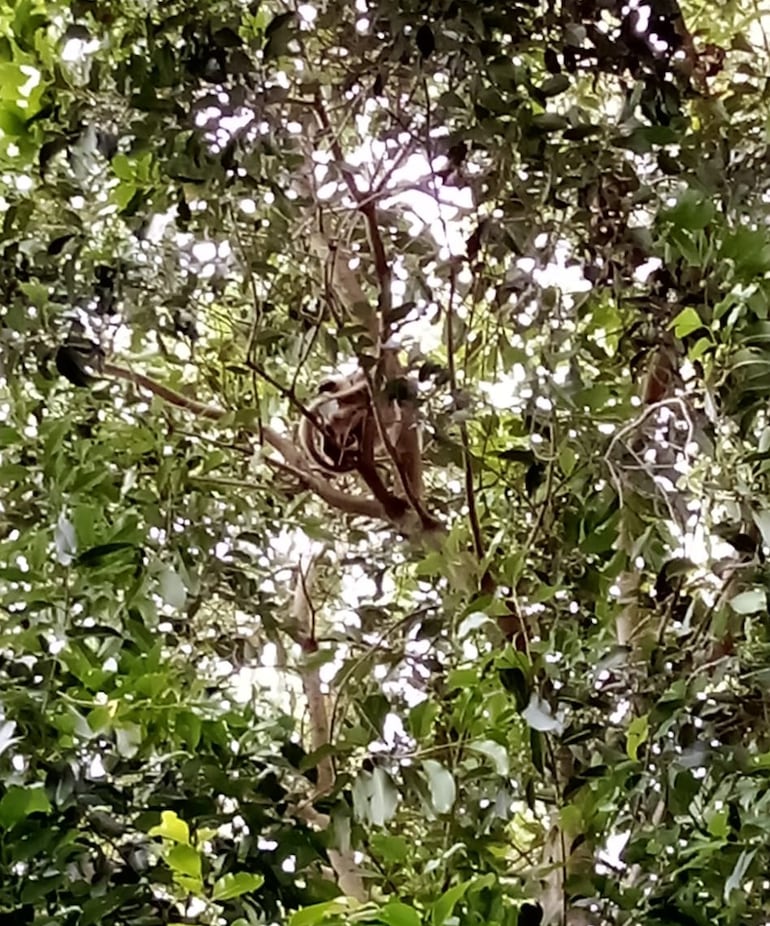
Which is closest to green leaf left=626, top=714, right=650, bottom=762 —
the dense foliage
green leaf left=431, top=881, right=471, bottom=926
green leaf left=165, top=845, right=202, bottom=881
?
the dense foliage

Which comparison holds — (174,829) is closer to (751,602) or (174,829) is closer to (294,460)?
(751,602)

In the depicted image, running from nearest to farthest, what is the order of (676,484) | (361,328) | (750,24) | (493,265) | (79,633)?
1. (79,633)
2. (676,484)
3. (361,328)
4. (493,265)
5. (750,24)

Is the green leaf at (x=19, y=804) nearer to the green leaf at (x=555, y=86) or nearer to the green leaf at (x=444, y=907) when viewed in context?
the green leaf at (x=444, y=907)

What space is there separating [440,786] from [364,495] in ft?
1.83

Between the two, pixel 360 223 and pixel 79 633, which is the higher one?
pixel 360 223

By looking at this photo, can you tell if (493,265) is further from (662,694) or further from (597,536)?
(662,694)

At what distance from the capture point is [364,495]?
1.42 metres

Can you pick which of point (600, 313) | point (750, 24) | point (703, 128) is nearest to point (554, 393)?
point (600, 313)

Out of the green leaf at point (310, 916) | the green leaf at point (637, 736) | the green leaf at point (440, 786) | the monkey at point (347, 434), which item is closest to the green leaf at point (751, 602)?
the green leaf at point (637, 736)

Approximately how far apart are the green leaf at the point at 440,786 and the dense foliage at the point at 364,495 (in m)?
0.03

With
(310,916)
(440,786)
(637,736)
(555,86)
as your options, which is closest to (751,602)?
(637,736)

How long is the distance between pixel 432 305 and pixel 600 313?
0.52ft

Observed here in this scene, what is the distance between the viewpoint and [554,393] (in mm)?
1013

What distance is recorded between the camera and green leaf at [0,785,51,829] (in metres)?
0.90
